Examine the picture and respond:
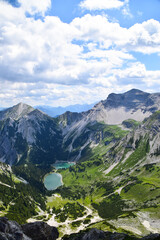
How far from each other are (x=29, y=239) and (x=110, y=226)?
184 feet

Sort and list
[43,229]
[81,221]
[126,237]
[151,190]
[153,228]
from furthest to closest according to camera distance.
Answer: [151,190], [81,221], [153,228], [43,229], [126,237]

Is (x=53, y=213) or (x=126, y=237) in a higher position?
(x=126, y=237)

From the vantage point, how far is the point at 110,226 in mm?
118062

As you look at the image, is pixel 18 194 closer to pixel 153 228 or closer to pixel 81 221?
pixel 81 221

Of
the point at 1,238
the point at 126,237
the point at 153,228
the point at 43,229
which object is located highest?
the point at 1,238

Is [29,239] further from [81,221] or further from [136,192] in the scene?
[136,192]

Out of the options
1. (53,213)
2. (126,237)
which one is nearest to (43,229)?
(126,237)

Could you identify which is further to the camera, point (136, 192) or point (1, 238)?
point (136, 192)

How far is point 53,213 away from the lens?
186250 mm

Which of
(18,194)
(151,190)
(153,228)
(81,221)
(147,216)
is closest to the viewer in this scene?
(153,228)

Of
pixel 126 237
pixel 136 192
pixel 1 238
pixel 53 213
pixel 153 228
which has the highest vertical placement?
pixel 1 238

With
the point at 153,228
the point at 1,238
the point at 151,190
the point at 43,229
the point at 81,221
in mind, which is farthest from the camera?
the point at 151,190

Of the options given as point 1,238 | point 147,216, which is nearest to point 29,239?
point 1,238

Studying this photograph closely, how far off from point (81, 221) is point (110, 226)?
44.8 meters
